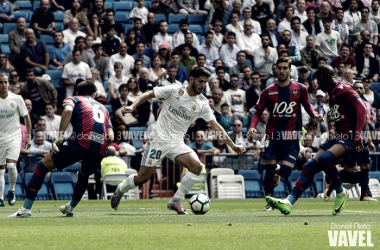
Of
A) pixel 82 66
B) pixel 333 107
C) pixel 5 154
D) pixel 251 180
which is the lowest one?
pixel 251 180

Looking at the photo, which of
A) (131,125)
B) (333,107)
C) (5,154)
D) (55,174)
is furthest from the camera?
(131,125)

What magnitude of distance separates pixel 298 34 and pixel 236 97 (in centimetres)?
444

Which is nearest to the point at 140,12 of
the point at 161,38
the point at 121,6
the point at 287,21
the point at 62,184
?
the point at 121,6

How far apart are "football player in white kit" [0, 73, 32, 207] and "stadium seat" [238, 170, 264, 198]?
6405 mm

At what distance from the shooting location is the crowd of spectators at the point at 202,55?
18.0 meters

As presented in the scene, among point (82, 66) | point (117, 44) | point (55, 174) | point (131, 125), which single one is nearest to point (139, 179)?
point (55, 174)

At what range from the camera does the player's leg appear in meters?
9.73

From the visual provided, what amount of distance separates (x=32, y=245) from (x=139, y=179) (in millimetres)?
4528

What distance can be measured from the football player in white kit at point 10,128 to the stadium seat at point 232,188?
5809mm

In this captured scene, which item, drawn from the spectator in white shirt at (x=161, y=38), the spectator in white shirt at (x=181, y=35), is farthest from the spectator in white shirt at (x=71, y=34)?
the spectator in white shirt at (x=181, y=35)

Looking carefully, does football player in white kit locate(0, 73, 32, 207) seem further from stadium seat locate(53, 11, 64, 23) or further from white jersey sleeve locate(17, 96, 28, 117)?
stadium seat locate(53, 11, 64, 23)

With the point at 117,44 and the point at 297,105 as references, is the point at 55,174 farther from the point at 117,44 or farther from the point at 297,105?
the point at 297,105

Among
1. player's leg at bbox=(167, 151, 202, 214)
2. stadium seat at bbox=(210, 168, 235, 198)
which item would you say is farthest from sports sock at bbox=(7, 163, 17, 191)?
stadium seat at bbox=(210, 168, 235, 198)

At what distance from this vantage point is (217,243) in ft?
18.2
